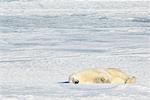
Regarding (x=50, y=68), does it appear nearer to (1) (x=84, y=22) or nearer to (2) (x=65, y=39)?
(2) (x=65, y=39)

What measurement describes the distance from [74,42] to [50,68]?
5519 mm

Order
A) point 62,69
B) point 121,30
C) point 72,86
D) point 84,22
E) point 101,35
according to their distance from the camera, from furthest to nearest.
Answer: point 84,22, point 121,30, point 101,35, point 62,69, point 72,86

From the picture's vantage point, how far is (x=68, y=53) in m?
11.6

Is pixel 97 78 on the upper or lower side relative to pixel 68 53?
lower

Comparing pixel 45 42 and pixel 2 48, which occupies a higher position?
pixel 45 42

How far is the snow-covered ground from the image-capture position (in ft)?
18.2

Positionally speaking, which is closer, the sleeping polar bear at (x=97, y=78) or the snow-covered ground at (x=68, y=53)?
the snow-covered ground at (x=68, y=53)

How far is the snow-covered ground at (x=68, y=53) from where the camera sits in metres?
5.56

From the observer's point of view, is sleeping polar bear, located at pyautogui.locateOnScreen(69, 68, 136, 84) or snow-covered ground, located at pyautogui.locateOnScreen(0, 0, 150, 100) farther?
sleeping polar bear, located at pyautogui.locateOnScreen(69, 68, 136, 84)

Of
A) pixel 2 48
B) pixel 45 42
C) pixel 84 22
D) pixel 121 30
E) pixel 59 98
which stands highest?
pixel 84 22

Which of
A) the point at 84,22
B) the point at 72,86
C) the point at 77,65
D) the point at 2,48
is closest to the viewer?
the point at 72,86

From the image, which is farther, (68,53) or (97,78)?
(68,53)

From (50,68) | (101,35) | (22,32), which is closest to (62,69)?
(50,68)

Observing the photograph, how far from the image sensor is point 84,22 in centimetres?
2150
